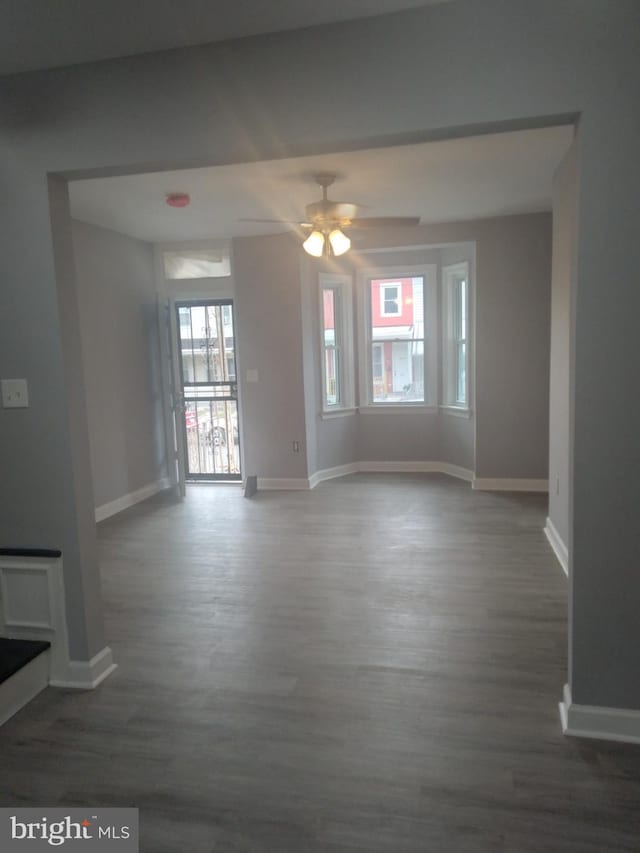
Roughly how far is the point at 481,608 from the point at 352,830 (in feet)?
5.40

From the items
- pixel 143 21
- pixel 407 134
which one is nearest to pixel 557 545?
pixel 407 134

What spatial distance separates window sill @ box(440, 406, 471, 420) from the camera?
5.98 metres

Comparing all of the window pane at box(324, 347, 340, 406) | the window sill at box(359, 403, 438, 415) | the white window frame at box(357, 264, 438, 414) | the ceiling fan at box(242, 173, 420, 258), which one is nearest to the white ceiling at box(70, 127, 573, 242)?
the ceiling fan at box(242, 173, 420, 258)

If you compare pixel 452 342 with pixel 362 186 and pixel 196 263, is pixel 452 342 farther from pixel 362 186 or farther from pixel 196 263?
pixel 196 263

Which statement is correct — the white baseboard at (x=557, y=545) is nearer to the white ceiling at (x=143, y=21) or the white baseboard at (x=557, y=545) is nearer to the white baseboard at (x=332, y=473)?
the white baseboard at (x=332, y=473)

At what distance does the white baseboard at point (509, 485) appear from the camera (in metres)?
5.60

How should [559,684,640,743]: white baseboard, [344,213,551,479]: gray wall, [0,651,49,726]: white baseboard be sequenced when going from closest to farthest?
[559,684,640,743]: white baseboard
[0,651,49,726]: white baseboard
[344,213,551,479]: gray wall

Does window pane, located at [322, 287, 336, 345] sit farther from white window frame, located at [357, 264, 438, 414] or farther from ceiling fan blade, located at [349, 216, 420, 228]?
ceiling fan blade, located at [349, 216, 420, 228]

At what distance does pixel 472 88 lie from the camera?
199cm

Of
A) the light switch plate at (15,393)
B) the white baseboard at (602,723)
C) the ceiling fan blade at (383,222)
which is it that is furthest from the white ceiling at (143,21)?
the white baseboard at (602,723)

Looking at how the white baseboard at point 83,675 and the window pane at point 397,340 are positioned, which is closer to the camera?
the white baseboard at point 83,675

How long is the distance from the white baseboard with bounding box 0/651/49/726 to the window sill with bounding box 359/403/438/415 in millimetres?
4545

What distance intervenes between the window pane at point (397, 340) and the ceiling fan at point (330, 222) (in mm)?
2316

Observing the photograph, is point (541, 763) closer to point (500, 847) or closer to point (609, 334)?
point (500, 847)
